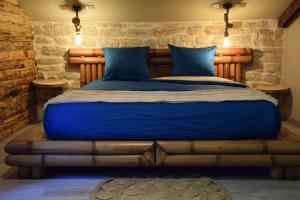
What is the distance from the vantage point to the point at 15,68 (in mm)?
4199

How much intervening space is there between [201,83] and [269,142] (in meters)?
1.23

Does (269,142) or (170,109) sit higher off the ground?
(170,109)

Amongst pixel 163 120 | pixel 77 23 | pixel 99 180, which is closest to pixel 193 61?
pixel 77 23

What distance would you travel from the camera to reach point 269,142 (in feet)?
8.76

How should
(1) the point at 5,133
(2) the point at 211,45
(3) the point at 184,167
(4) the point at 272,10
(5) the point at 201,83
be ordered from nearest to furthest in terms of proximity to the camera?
(3) the point at 184,167
(5) the point at 201,83
(1) the point at 5,133
(4) the point at 272,10
(2) the point at 211,45

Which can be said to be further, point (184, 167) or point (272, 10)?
point (272, 10)

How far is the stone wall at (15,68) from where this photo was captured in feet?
12.8

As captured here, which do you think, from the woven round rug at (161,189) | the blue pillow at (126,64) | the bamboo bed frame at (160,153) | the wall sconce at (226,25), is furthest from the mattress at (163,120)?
the wall sconce at (226,25)

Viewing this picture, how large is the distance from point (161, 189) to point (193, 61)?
2154mm

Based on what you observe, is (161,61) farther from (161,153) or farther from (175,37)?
(161,153)

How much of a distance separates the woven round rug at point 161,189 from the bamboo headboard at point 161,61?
2.30 m

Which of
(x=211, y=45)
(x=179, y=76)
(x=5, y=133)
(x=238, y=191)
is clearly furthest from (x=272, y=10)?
(x=5, y=133)

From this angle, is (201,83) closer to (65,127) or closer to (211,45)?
(211,45)

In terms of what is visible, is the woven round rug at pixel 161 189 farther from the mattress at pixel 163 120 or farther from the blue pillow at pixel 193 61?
the blue pillow at pixel 193 61
